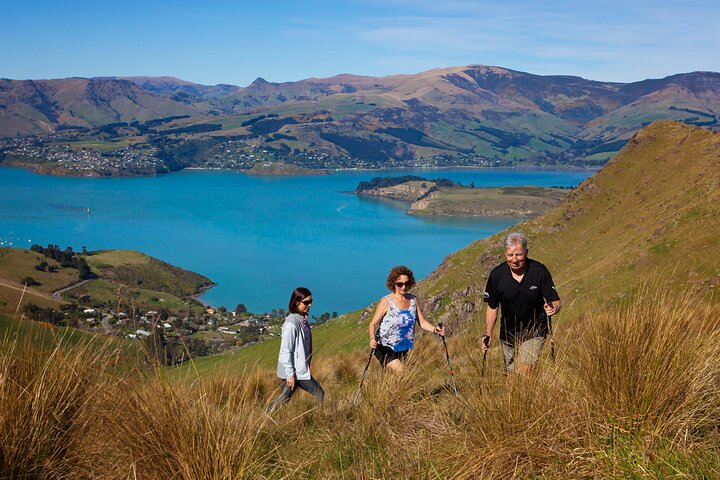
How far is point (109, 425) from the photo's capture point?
412cm

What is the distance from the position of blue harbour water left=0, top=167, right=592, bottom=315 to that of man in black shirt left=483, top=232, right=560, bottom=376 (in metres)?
81.4

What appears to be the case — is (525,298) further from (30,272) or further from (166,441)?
(30,272)

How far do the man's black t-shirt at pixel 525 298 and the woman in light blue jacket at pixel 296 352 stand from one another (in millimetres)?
2036

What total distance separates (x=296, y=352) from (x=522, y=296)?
247 centimetres

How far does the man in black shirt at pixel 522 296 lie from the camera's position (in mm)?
6504

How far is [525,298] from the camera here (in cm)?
657

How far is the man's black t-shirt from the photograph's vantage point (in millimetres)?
6562

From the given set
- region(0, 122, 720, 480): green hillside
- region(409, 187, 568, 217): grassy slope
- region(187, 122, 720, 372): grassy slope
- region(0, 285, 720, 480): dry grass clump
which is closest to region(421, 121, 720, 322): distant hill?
region(187, 122, 720, 372): grassy slope

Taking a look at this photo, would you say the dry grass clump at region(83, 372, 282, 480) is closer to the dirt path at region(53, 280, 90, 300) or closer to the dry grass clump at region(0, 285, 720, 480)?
the dry grass clump at region(0, 285, 720, 480)

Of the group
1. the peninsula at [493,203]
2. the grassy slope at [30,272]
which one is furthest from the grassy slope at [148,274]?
the peninsula at [493,203]

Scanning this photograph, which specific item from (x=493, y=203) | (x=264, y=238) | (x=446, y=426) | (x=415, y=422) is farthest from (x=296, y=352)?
(x=493, y=203)

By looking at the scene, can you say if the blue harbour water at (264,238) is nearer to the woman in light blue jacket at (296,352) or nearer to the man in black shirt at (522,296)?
the woman in light blue jacket at (296,352)

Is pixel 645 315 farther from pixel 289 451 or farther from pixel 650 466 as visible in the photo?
pixel 289 451

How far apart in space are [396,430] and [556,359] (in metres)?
1.52
